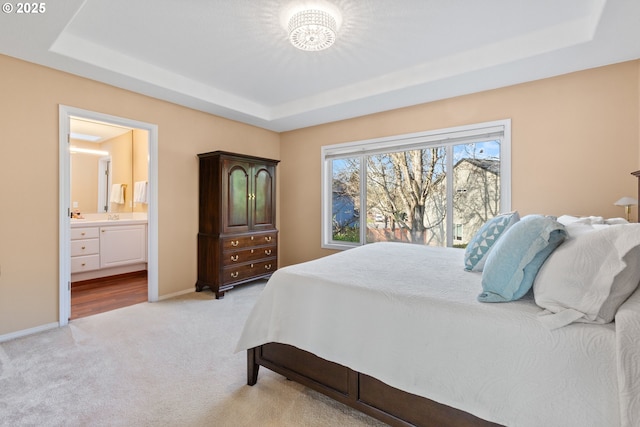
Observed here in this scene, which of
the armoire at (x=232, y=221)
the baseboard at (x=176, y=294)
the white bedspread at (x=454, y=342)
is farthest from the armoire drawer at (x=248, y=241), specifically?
the white bedspread at (x=454, y=342)

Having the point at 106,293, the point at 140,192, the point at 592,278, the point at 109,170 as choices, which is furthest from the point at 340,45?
the point at 109,170

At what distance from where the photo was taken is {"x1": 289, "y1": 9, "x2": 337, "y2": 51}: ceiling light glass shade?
2.12m

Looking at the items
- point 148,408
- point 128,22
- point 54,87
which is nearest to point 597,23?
point 128,22

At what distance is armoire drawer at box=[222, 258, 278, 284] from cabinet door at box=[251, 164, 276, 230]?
1.67 ft

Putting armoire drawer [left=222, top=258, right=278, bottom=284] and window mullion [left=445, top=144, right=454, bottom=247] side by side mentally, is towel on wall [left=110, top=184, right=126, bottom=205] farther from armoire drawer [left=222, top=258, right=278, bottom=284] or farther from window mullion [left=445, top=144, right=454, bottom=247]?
window mullion [left=445, top=144, right=454, bottom=247]

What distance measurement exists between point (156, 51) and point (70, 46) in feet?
2.13

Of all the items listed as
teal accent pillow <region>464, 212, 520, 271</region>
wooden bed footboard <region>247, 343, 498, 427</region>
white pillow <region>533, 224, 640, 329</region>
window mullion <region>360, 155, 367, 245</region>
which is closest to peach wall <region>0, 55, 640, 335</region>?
window mullion <region>360, 155, 367, 245</region>

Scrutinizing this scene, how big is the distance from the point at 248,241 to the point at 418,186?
2374mm

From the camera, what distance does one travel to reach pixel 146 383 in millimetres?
1909

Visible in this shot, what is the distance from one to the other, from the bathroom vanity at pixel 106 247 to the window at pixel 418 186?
10.1 ft

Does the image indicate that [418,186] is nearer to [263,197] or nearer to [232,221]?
[263,197]

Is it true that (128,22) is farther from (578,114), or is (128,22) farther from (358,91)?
(578,114)

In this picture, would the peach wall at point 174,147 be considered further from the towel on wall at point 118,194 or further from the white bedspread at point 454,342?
the towel on wall at point 118,194

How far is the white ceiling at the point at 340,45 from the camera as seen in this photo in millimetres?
2152
